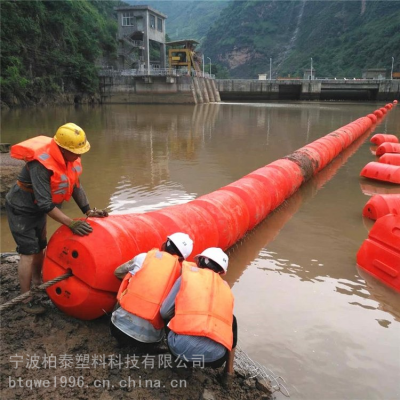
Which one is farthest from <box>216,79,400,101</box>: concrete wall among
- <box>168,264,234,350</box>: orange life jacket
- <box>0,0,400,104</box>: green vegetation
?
<box>168,264,234,350</box>: orange life jacket

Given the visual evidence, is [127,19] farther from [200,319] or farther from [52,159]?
[200,319]

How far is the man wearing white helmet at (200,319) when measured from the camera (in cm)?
234

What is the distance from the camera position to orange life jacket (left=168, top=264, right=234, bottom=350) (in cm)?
233

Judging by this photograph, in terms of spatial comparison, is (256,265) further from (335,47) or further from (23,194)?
(335,47)

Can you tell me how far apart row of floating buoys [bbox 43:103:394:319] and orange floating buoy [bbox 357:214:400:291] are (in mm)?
1580

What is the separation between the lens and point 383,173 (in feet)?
26.3

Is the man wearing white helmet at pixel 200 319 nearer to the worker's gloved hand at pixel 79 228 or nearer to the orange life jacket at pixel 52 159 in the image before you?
the worker's gloved hand at pixel 79 228

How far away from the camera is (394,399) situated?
2.64 metres

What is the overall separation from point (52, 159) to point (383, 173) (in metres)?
7.28

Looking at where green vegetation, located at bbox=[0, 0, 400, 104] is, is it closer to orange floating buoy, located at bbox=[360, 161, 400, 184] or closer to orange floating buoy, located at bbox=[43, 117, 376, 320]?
orange floating buoy, located at bbox=[360, 161, 400, 184]

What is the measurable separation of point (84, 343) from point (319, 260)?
120 inches

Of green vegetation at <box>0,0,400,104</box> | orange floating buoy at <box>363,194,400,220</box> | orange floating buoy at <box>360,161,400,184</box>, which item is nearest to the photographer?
orange floating buoy at <box>363,194,400,220</box>

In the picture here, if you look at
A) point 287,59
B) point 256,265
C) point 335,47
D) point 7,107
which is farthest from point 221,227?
point 287,59

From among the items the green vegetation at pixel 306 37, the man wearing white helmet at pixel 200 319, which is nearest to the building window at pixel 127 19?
the green vegetation at pixel 306 37
